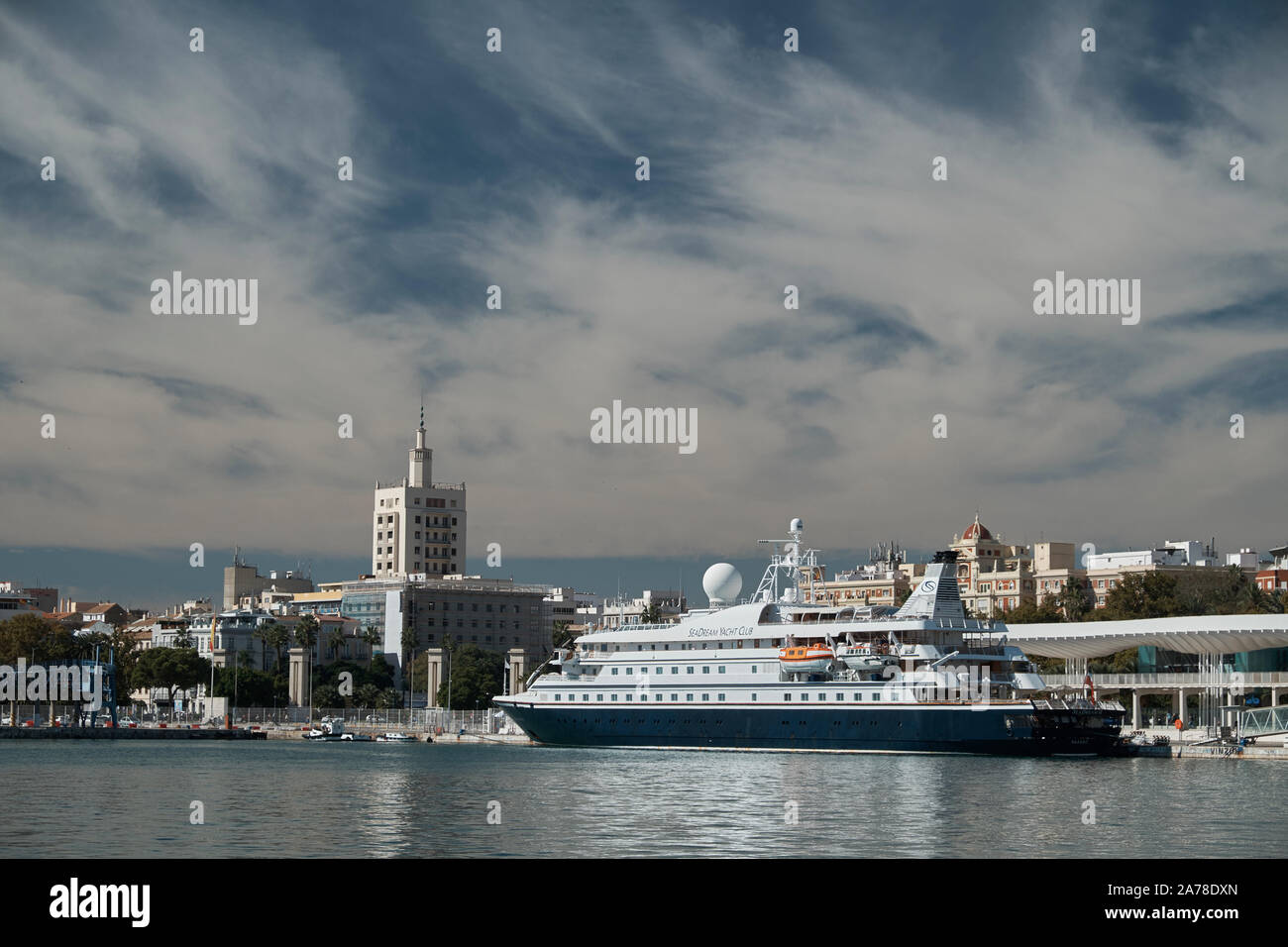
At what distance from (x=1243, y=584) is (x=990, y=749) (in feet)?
218

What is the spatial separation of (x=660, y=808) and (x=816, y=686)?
35376 mm

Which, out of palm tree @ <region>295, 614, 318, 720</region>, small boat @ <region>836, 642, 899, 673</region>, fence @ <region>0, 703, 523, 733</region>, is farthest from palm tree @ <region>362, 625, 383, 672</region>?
small boat @ <region>836, 642, 899, 673</region>

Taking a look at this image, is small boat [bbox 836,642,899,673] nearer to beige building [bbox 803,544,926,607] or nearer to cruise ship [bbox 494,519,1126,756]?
cruise ship [bbox 494,519,1126,756]

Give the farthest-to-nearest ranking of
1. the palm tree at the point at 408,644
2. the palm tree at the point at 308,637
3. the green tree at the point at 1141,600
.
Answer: the palm tree at the point at 408,644 < the palm tree at the point at 308,637 < the green tree at the point at 1141,600

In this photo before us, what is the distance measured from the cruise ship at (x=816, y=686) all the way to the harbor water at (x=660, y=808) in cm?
236

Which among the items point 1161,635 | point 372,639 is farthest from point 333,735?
point 1161,635

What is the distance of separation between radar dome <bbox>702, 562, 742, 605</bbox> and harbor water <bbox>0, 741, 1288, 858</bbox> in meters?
20.3

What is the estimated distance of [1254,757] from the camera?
247ft

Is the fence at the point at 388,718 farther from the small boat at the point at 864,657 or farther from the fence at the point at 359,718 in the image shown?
the small boat at the point at 864,657

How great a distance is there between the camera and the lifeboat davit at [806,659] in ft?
259

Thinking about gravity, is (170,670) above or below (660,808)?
below

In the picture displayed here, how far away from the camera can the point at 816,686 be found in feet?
256
